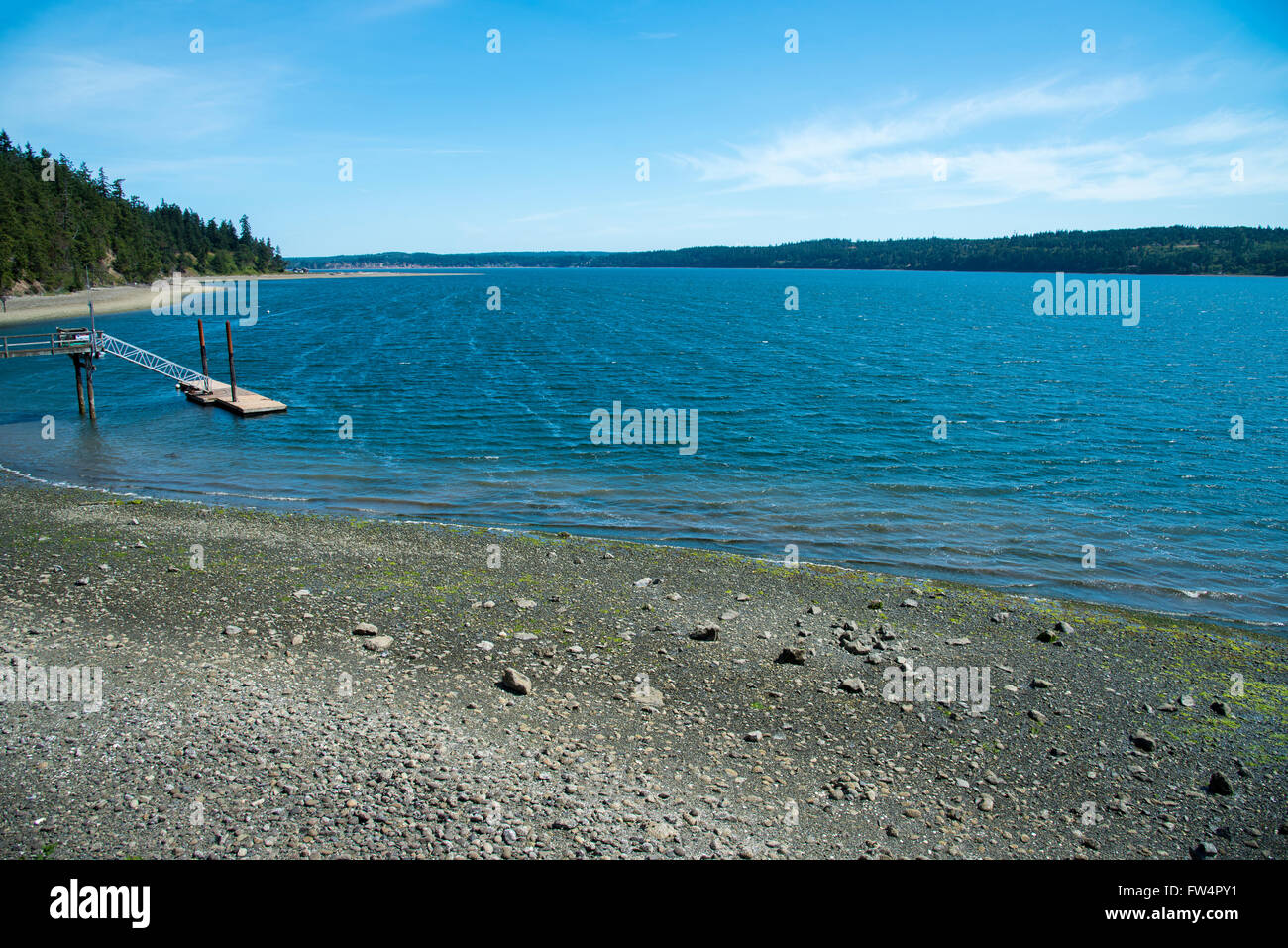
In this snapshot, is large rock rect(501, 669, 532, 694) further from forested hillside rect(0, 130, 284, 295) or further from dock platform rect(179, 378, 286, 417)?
forested hillside rect(0, 130, 284, 295)

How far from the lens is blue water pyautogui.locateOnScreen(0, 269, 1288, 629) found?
26016mm

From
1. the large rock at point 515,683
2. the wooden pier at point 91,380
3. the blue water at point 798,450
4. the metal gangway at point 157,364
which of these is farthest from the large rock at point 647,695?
the metal gangway at point 157,364

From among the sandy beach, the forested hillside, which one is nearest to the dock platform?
the sandy beach

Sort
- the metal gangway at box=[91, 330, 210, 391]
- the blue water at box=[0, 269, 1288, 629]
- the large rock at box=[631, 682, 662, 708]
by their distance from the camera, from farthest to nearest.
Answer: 1. the metal gangway at box=[91, 330, 210, 391]
2. the blue water at box=[0, 269, 1288, 629]
3. the large rock at box=[631, 682, 662, 708]

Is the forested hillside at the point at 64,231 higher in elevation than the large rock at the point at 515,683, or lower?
higher

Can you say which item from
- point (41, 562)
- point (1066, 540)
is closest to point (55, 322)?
point (41, 562)

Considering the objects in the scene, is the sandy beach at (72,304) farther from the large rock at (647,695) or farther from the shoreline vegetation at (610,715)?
the large rock at (647,695)

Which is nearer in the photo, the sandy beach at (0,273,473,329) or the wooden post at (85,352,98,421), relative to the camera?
the wooden post at (85,352,98,421)

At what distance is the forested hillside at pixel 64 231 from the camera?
122000 mm

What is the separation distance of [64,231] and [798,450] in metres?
159

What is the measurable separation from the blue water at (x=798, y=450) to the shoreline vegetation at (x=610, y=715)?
538 centimetres

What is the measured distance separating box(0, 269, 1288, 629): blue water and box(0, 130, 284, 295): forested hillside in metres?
60.3
